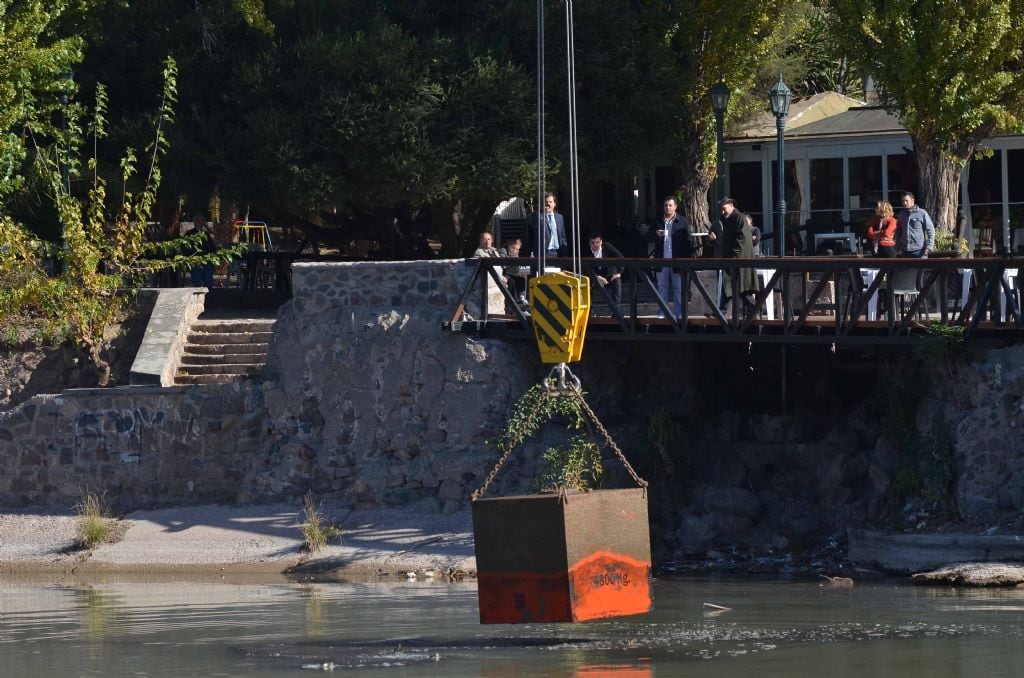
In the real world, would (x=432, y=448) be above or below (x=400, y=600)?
above

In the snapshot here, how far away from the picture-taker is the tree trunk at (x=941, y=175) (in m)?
24.5

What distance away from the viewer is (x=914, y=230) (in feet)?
64.7

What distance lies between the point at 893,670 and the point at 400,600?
18.0ft

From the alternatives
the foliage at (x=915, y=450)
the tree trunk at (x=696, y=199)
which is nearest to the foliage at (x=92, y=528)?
the foliage at (x=915, y=450)

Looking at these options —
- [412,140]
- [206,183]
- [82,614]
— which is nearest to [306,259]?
[206,183]

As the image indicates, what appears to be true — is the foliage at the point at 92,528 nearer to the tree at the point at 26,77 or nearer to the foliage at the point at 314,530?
the foliage at the point at 314,530

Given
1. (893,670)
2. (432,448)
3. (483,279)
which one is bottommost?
(893,670)

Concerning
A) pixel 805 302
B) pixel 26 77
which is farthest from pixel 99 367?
pixel 805 302

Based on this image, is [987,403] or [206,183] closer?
[987,403]

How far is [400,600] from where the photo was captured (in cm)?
1680

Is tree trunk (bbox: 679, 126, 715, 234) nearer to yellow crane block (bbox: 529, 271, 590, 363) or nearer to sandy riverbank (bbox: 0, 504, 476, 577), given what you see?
sandy riverbank (bbox: 0, 504, 476, 577)

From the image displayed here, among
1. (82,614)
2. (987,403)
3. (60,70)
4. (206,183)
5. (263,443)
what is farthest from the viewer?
Result: (206,183)

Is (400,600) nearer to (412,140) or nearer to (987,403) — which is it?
(987,403)

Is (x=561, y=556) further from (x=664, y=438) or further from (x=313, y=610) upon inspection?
(x=664, y=438)
